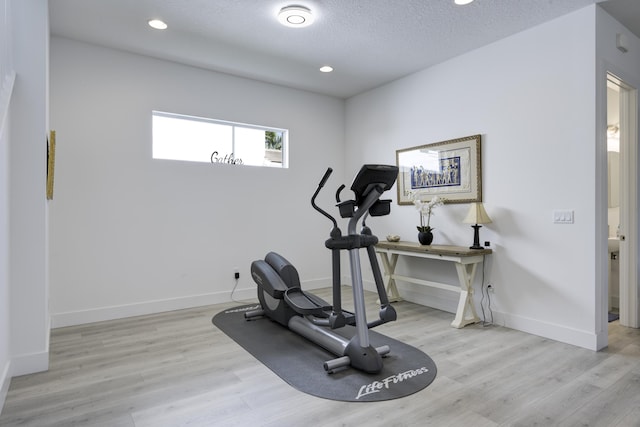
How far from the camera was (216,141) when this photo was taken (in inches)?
187

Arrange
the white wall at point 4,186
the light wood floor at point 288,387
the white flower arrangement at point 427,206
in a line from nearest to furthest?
1. the light wood floor at point 288,387
2. the white wall at point 4,186
3. the white flower arrangement at point 427,206

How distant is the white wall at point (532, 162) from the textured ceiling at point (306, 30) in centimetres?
24

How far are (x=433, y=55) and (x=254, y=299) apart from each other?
3.64 metres

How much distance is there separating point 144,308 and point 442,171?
3.72 meters

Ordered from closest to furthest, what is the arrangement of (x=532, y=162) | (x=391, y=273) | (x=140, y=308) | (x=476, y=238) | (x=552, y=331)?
(x=552, y=331) < (x=532, y=162) < (x=476, y=238) < (x=140, y=308) < (x=391, y=273)

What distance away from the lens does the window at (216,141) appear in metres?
4.39

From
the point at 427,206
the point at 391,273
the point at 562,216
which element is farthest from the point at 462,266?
the point at 391,273

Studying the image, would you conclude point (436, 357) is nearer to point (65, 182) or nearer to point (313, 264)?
point (313, 264)

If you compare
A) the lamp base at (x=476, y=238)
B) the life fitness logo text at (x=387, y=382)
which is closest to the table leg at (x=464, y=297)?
the lamp base at (x=476, y=238)

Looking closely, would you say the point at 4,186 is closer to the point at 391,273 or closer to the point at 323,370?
the point at 323,370

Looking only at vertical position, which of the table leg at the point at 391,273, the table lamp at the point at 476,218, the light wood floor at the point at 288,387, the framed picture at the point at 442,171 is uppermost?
the framed picture at the point at 442,171

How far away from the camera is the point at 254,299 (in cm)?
481

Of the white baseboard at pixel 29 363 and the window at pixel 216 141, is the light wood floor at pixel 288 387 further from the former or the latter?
the window at pixel 216 141

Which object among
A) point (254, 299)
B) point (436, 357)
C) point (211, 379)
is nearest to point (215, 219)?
point (254, 299)
